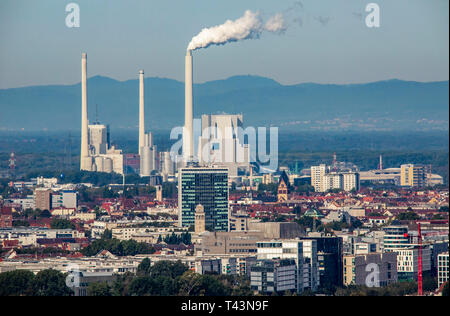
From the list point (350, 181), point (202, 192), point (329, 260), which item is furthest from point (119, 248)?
point (350, 181)

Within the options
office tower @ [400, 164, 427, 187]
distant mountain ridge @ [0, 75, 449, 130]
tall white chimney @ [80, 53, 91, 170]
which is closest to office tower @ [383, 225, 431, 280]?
office tower @ [400, 164, 427, 187]

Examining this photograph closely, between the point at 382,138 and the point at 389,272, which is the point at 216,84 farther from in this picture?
the point at 389,272

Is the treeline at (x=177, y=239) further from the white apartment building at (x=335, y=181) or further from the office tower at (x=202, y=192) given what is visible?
the white apartment building at (x=335, y=181)

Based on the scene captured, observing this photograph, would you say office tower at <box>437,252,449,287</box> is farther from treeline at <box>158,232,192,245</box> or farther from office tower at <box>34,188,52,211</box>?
office tower at <box>34,188,52,211</box>

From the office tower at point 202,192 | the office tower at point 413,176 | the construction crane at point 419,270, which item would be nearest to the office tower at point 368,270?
the construction crane at point 419,270
